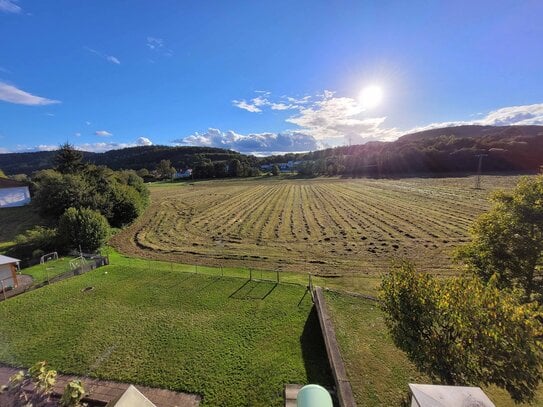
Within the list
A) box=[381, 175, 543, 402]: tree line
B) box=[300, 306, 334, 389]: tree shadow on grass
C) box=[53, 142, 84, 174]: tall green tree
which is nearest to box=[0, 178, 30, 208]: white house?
box=[53, 142, 84, 174]: tall green tree

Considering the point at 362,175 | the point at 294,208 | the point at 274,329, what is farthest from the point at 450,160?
the point at 274,329

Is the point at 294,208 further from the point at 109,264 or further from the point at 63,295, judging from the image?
the point at 63,295

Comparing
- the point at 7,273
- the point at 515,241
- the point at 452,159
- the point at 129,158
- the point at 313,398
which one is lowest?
the point at 7,273

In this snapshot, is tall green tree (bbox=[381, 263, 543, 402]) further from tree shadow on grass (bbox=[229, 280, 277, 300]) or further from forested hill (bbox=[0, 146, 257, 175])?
forested hill (bbox=[0, 146, 257, 175])

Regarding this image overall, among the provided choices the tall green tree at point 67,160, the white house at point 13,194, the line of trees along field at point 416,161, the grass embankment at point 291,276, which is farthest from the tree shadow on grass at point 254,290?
the line of trees along field at point 416,161

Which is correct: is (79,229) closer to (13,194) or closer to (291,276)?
(291,276)

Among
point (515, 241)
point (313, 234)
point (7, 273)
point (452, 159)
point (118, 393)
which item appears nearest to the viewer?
point (118, 393)

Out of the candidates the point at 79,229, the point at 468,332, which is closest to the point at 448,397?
the point at 468,332

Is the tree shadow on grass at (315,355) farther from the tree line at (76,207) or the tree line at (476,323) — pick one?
the tree line at (76,207)
